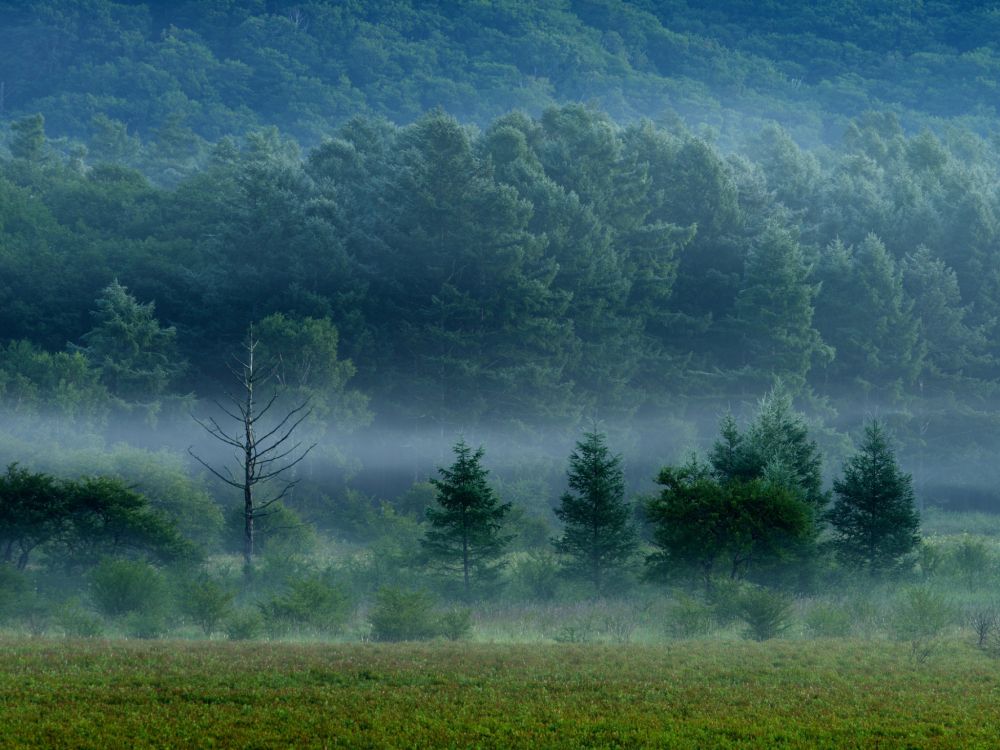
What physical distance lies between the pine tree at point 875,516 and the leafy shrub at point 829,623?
692cm

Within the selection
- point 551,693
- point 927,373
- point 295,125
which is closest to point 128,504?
point 551,693

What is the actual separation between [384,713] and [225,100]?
143 m

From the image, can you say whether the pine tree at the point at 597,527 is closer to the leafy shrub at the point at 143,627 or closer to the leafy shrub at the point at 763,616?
the leafy shrub at the point at 763,616

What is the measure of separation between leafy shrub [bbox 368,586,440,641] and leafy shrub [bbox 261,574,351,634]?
1.47 meters

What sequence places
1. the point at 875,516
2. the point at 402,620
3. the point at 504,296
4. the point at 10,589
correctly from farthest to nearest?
1. the point at 504,296
2. the point at 875,516
3. the point at 10,589
4. the point at 402,620

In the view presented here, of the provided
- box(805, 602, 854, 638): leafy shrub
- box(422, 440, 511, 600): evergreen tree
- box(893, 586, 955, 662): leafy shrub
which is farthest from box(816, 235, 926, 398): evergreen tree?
box(893, 586, 955, 662): leafy shrub

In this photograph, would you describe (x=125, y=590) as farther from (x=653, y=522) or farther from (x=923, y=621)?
(x=923, y=621)

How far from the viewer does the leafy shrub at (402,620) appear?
1110 inches

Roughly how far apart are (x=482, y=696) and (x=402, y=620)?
9.78 metres

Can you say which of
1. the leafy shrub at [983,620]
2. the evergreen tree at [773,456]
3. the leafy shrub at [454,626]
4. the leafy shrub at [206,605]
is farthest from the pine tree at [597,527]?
the leafy shrub at [206,605]

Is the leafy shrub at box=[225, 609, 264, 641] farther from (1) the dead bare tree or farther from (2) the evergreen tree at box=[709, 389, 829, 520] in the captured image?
(1) the dead bare tree

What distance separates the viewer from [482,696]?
61.2ft

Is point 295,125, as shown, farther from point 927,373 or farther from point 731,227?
point 927,373

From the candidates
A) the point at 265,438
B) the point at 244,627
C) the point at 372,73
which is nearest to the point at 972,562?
the point at 244,627
